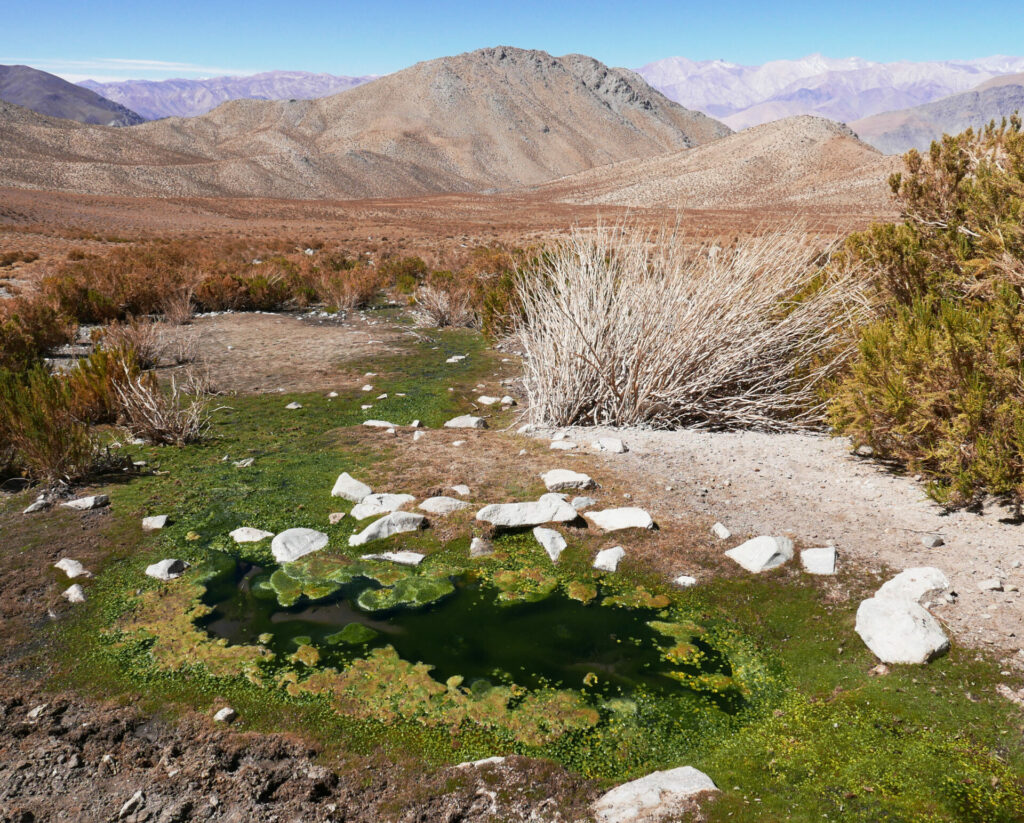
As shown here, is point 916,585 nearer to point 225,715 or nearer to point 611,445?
point 611,445

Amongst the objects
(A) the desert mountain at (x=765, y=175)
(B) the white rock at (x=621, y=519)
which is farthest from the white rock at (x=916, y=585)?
(A) the desert mountain at (x=765, y=175)

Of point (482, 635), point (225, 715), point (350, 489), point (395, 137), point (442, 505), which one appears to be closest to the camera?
point (225, 715)

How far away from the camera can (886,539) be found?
3762 millimetres

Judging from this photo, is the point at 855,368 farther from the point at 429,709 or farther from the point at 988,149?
the point at 429,709

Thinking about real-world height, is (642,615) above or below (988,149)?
below

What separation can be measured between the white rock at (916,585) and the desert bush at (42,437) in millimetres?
5253

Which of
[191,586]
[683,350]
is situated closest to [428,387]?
[683,350]

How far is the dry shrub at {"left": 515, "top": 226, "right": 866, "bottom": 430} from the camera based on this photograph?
5.97 meters

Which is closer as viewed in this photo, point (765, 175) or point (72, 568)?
point (72, 568)

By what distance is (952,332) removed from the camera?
4074 mm

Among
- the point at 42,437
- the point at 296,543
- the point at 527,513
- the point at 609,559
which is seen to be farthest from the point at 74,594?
the point at 609,559

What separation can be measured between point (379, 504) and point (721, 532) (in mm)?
2173

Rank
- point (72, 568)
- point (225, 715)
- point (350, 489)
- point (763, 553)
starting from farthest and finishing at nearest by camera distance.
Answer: point (350, 489)
point (72, 568)
point (763, 553)
point (225, 715)

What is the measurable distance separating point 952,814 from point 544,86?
181 meters
